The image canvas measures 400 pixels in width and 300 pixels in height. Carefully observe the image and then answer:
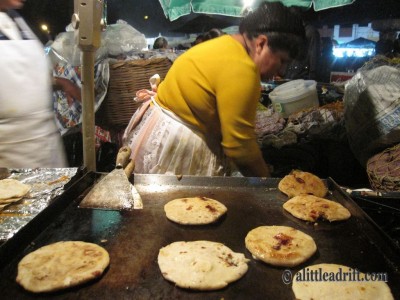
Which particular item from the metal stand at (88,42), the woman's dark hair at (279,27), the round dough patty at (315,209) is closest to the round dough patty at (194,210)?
the round dough patty at (315,209)

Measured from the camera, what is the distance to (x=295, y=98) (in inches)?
176

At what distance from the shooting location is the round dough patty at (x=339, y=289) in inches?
54.4

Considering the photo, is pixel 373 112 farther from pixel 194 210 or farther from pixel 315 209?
pixel 194 210

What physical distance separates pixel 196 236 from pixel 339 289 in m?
0.77

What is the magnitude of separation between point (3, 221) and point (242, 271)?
1.38 meters

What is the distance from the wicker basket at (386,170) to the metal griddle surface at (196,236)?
582mm

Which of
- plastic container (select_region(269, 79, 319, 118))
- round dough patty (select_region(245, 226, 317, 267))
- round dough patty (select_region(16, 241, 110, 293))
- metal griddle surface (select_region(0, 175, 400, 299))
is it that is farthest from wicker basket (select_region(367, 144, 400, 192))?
round dough patty (select_region(16, 241, 110, 293))

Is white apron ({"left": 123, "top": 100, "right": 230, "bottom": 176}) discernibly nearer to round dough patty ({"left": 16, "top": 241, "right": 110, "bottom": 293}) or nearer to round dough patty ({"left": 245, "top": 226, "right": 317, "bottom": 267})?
round dough patty ({"left": 245, "top": 226, "right": 317, "bottom": 267})

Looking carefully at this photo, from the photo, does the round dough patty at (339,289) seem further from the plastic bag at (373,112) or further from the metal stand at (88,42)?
the plastic bag at (373,112)

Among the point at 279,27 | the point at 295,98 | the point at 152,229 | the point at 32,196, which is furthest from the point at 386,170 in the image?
the point at 32,196

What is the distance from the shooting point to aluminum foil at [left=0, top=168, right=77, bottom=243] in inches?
71.5

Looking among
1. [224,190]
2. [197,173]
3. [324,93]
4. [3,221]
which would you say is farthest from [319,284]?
[324,93]

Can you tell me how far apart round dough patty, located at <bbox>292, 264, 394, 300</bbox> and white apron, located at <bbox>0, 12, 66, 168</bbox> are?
2.45 meters

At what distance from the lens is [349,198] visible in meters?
2.12
